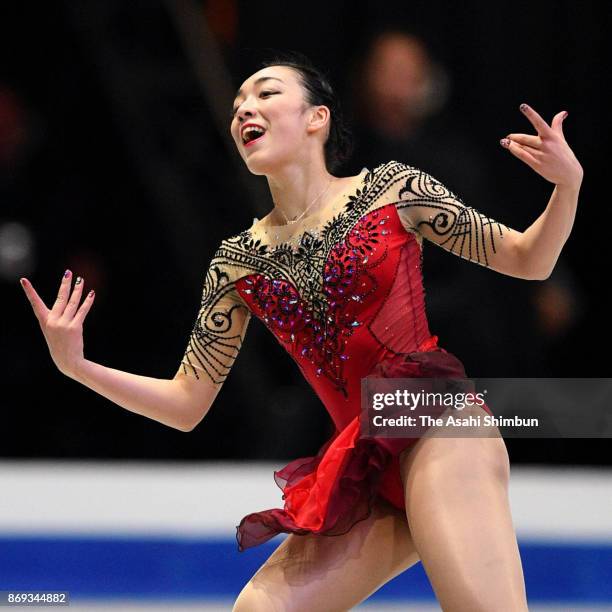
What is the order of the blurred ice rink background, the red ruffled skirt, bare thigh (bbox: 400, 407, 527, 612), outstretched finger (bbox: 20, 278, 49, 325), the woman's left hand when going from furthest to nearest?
the blurred ice rink background < outstretched finger (bbox: 20, 278, 49, 325) < the red ruffled skirt < the woman's left hand < bare thigh (bbox: 400, 407, 527, 612)

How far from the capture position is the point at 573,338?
4684 mm

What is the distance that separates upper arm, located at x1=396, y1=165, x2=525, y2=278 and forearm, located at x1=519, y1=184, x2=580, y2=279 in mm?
30

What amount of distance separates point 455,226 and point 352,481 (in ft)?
1.90

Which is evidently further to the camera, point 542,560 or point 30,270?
point 30,270

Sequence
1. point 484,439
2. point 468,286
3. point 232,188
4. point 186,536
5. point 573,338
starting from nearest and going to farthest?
point 484,439 < point 186,536 < point 468,286 < point 573,338 < point 232,188

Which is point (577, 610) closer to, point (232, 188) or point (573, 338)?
point (573, 338)

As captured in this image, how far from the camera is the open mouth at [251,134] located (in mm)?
2484

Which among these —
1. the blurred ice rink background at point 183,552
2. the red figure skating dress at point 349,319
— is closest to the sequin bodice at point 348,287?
the red figure skating dress at point 349,319

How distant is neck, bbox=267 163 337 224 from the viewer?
2506 mm

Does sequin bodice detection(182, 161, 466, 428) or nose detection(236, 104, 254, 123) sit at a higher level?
nose detection(236, 104, 254, 123)

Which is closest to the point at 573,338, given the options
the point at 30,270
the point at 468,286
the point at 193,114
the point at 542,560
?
the point at 468,286

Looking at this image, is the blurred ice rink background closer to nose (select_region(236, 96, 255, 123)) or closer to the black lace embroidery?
the black lace embroidery

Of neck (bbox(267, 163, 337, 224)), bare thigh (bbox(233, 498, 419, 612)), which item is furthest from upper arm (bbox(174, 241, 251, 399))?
bare thigh (bbox(233, 498, 419, 612))

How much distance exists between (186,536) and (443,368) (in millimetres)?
1413
